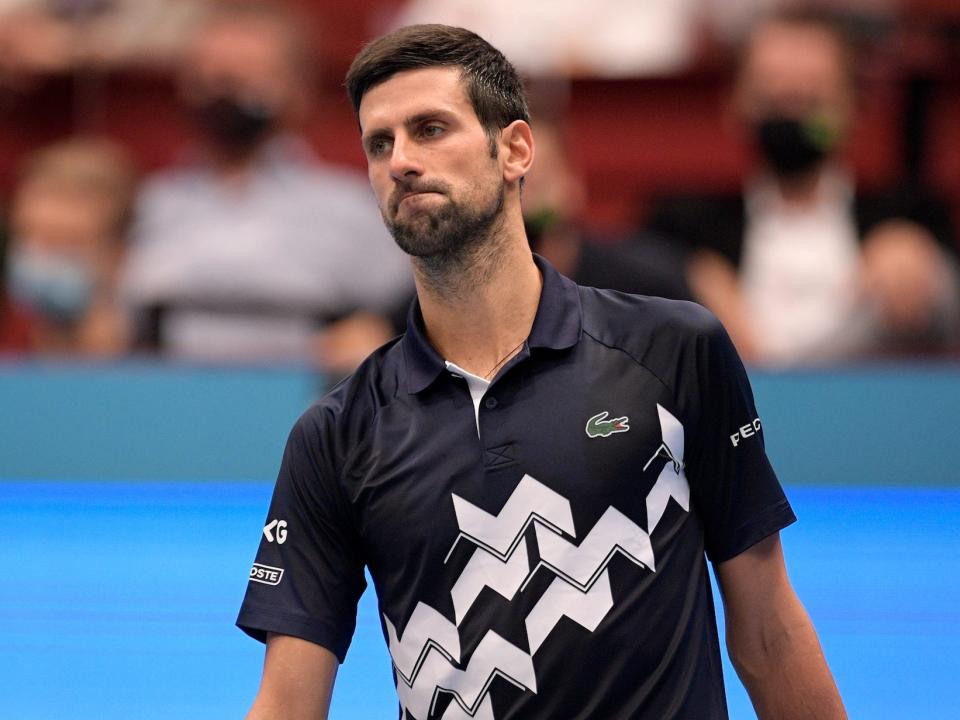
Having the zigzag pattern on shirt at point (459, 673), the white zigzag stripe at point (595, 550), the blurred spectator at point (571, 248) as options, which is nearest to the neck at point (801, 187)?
the blurred spectator at point (571, 248)

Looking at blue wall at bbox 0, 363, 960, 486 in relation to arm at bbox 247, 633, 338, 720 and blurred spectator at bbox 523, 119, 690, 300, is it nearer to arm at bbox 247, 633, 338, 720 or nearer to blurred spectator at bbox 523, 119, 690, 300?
blurred spectator at bbox 523, 119, 690, 300

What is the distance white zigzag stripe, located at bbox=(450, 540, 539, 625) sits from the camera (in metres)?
2.30

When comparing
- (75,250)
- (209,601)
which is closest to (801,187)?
(209,601)

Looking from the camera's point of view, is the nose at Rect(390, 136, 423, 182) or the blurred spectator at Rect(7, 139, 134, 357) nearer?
the nose at Rect(390, 136, 423, 182)

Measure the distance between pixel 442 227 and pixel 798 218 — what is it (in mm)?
3825

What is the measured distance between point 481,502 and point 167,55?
6.28 metres

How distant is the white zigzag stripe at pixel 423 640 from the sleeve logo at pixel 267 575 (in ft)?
0.65

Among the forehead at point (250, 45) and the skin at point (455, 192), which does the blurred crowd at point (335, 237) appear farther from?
the skin at point (455, 192)

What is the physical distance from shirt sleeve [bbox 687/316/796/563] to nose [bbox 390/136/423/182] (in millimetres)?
511

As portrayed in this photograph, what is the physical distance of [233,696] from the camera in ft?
12.1

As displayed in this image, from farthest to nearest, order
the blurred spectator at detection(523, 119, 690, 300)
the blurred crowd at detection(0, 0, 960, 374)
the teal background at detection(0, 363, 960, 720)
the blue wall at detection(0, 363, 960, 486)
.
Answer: the blurred crowd at detection(0, 0, 960, 374)
the blue wall at detection(0, 363, 960, 486)
the blurred spectator at detection(523, 119, 690, 300)
the teal background at detection(0, 363, 960, 720)

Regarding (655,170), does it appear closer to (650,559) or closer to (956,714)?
(956,714)

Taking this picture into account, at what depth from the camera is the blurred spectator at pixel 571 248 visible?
477 centimetres

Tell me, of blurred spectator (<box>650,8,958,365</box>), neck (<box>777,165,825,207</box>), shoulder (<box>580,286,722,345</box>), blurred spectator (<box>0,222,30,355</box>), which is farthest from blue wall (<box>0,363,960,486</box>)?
shoulder (<box>580,286,722,345</box>)
